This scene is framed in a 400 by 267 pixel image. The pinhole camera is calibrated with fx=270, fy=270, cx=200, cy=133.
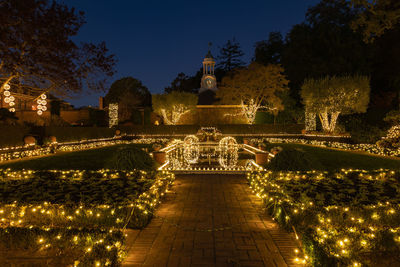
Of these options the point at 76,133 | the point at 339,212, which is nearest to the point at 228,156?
the point at 339,212

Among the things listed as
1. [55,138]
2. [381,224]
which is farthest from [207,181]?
[55,138]

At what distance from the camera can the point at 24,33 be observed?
11359mm

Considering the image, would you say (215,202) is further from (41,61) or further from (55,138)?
(55,138)

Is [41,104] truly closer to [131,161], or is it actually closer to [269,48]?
[131,161]

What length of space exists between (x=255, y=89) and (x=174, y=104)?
7.70m

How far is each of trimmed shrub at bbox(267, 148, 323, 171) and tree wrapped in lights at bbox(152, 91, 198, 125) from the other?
63.9ft

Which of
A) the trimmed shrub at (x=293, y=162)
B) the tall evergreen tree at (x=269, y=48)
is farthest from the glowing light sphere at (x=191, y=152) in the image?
the tall evergreen tree at (x=269, y=48)

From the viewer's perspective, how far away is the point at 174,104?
84.0ft

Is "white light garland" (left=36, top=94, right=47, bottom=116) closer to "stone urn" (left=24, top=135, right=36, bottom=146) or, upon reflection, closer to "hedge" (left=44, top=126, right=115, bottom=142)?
"stone urn" (left=24, top=135, right=36, bottom=146)

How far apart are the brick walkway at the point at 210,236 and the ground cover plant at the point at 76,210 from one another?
29 cm

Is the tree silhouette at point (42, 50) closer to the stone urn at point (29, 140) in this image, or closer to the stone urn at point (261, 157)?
the stone urn at point (29, 140)

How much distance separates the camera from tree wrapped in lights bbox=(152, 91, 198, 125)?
25625 mm

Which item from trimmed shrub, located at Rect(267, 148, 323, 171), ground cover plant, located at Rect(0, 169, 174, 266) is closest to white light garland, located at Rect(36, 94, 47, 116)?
ground cover plant, located at Rect(0, 169, 174, 266)

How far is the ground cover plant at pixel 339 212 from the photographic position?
2.71 meters
